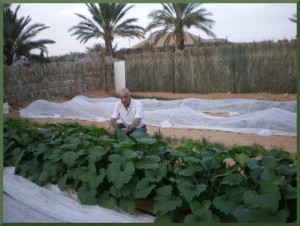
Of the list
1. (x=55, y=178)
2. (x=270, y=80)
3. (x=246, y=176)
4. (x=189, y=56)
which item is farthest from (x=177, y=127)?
(x=189, y=56)

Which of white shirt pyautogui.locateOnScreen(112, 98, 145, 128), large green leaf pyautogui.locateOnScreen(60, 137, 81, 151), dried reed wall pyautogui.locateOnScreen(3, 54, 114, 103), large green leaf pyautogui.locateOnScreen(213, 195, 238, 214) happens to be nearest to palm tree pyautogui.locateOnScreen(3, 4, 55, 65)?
dried reed wall pyautogui.locateOnScreen(3, 54, 114, 103)

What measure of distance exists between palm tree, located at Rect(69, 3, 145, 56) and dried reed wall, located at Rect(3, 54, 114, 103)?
4.55ft

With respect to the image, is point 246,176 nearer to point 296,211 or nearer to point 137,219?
point 296,211

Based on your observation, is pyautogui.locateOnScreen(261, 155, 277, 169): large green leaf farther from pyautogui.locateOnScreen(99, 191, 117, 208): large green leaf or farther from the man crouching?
the man crouching

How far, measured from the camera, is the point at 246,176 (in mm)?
2760

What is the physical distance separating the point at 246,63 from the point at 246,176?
357 inches

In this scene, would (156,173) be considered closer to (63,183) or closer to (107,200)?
(107,200)

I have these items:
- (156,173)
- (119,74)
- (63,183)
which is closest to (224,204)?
(156,173)

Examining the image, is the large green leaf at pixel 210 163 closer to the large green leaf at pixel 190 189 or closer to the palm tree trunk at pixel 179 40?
the large green leaf at pixel 190 189

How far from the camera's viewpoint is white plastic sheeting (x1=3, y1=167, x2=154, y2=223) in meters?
2.85

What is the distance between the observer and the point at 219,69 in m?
11.9

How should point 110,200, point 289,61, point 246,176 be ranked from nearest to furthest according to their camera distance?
1. point 246,176
2. point 110,200
3. point 289,61

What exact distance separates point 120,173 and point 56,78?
266 inches

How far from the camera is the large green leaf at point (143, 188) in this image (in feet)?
8.96
